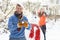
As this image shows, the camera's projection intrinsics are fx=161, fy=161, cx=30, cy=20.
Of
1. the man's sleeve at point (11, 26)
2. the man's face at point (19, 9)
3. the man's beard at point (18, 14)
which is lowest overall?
the man's sleeve at point (11, 26)

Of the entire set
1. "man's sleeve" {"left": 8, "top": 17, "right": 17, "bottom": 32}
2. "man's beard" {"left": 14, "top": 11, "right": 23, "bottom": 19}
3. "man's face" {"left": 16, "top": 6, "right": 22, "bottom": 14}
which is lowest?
"man's sleeve" {"left": 8, "top": 17, "right": 17, "bottom": 32}

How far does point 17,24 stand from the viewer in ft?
5.18

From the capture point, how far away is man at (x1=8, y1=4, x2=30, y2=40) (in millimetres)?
1570

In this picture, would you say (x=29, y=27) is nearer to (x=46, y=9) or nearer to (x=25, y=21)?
(x=25, y=21)

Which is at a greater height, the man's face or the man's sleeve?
the man's face

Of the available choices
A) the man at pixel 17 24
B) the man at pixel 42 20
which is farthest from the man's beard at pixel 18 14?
the man at pixel 42 20

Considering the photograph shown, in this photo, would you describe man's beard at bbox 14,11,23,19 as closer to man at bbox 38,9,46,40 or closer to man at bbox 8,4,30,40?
man at bbox 8,4,30,40

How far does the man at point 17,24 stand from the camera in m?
Result: 1.57

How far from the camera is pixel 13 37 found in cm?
158

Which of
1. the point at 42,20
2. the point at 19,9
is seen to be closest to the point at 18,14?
the point at 19,9

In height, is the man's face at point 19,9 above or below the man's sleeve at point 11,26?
above

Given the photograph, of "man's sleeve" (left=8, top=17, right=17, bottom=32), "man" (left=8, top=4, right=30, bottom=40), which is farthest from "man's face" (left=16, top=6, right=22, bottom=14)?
"man's sleeve" (left=8, top=17, right=17, bottom=32)

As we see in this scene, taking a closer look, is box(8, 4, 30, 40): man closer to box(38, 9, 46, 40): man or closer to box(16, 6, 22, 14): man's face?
box(16, 6, 22, 14): man's face

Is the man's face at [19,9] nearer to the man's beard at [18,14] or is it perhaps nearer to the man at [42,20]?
the man's beard at [18,14]
